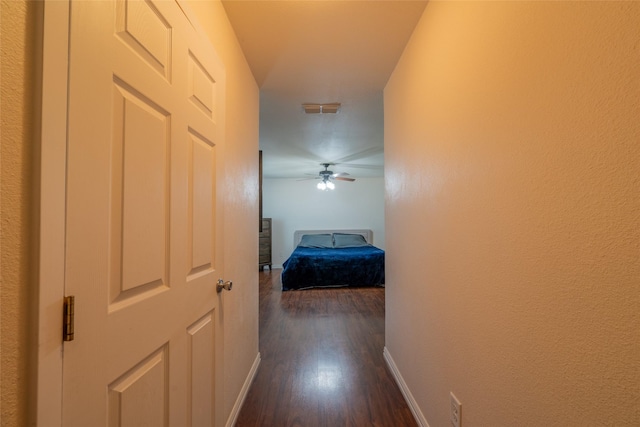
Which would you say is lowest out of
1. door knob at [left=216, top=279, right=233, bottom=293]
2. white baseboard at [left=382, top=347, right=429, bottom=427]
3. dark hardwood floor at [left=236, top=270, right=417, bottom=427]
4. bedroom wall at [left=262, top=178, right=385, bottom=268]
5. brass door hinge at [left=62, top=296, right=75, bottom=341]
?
dark hardwood floor at [left=236, top=270, right=417, bottom=427]

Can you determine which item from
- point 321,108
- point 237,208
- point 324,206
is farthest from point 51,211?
point 324,206

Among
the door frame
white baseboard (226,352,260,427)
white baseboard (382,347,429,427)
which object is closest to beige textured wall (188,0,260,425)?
white baseboard (226,352,260,427)

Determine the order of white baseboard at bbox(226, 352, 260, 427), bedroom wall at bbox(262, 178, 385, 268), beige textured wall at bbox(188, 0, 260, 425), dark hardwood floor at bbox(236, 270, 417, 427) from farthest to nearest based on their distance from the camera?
bedroom wall at bbox(262, 178, 385, 268) < dark hardwood floor at bbox(236, 270, 417, 427) < white baseboard at bbox(226, 352, 260, 427) < beige textured wall at bbox(188, 0, 260, 425)

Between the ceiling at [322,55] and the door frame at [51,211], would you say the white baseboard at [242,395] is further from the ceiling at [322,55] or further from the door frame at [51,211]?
the ceiling at [322,55]

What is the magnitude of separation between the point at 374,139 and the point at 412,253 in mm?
2322

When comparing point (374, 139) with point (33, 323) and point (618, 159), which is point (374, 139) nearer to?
point (618, 159)

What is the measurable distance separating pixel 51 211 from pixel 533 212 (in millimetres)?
1108

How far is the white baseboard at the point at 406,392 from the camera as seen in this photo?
1.44 metres

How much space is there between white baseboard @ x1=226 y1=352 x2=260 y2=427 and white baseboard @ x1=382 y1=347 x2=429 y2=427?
41.0 inches

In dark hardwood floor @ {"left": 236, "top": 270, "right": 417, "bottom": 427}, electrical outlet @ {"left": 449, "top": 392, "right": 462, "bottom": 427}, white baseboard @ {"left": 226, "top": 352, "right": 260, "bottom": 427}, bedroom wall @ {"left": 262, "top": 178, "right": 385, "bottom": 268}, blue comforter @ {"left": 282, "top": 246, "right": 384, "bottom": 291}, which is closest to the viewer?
electrical outlet @ {"left": 449, "top": 392, "right": 462, "bottom": 427}

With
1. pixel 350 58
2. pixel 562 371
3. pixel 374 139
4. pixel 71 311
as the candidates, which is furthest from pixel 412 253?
pixel 374 139

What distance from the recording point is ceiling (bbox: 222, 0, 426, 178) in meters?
1.40

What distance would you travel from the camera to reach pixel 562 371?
0.63 m

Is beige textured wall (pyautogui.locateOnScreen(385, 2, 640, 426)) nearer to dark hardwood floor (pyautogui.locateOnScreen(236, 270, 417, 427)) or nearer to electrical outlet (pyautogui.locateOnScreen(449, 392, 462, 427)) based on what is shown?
electrical outlet (pyautogui.locateOnScreen(449, 392, 462, 427))
